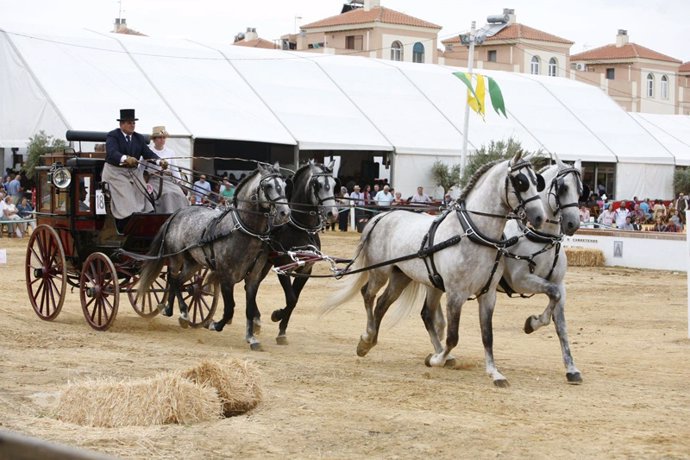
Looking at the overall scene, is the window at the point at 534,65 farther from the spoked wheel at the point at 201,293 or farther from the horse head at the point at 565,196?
the horse head at the point at 565,196

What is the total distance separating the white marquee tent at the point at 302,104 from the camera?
95.5 ft

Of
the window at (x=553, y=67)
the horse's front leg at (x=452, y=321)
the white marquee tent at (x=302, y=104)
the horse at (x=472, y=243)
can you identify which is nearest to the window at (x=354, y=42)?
the window at (x=553, y=67)

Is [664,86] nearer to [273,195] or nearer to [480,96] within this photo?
[480,96]

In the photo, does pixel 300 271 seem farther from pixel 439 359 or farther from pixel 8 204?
pixel 8 204

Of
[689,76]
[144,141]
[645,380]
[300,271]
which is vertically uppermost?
[689,76]

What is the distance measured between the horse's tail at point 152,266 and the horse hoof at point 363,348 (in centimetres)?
284

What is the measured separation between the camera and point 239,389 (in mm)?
7562

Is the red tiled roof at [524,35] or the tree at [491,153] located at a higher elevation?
the red tiled roof at [524,35]

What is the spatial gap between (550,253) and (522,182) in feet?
3.63

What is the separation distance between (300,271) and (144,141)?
247 cm

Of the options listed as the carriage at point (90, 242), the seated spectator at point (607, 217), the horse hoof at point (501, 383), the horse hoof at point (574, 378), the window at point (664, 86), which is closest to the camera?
the horse hoof at point (501, 383)

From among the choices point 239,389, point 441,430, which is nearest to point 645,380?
point 441,430

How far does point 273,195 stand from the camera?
11.0 m

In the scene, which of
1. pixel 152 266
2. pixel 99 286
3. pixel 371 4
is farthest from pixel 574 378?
pixel 371 4
